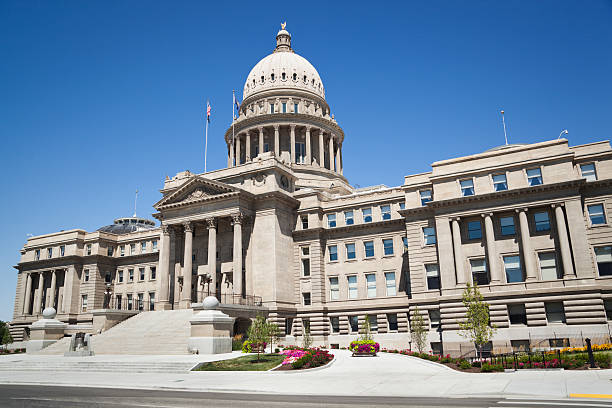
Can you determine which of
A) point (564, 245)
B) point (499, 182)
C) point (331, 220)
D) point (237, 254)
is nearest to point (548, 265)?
point (564, 245)

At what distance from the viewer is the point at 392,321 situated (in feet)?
173

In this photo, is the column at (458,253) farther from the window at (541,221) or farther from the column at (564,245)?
the column at (564,245)

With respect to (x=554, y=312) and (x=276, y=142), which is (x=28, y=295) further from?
(x=554, y=312)

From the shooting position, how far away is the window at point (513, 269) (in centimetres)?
4375

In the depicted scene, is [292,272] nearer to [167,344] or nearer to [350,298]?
[350,298]

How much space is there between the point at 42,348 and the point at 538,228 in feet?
156

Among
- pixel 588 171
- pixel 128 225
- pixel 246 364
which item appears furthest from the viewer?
pixel 128 225

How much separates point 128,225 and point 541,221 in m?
70.6

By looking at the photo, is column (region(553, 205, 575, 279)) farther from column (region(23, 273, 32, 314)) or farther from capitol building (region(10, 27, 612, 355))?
column (region(23, 273, 32, 314))

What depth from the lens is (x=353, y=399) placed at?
18.8m

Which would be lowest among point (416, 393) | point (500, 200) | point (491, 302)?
point (416, 393)

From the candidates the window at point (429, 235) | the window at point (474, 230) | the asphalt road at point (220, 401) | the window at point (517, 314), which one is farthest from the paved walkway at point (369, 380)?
the window at point (429, 235)

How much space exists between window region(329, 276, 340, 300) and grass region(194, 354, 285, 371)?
76.8 ft

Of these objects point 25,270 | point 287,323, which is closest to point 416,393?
point 287,323
